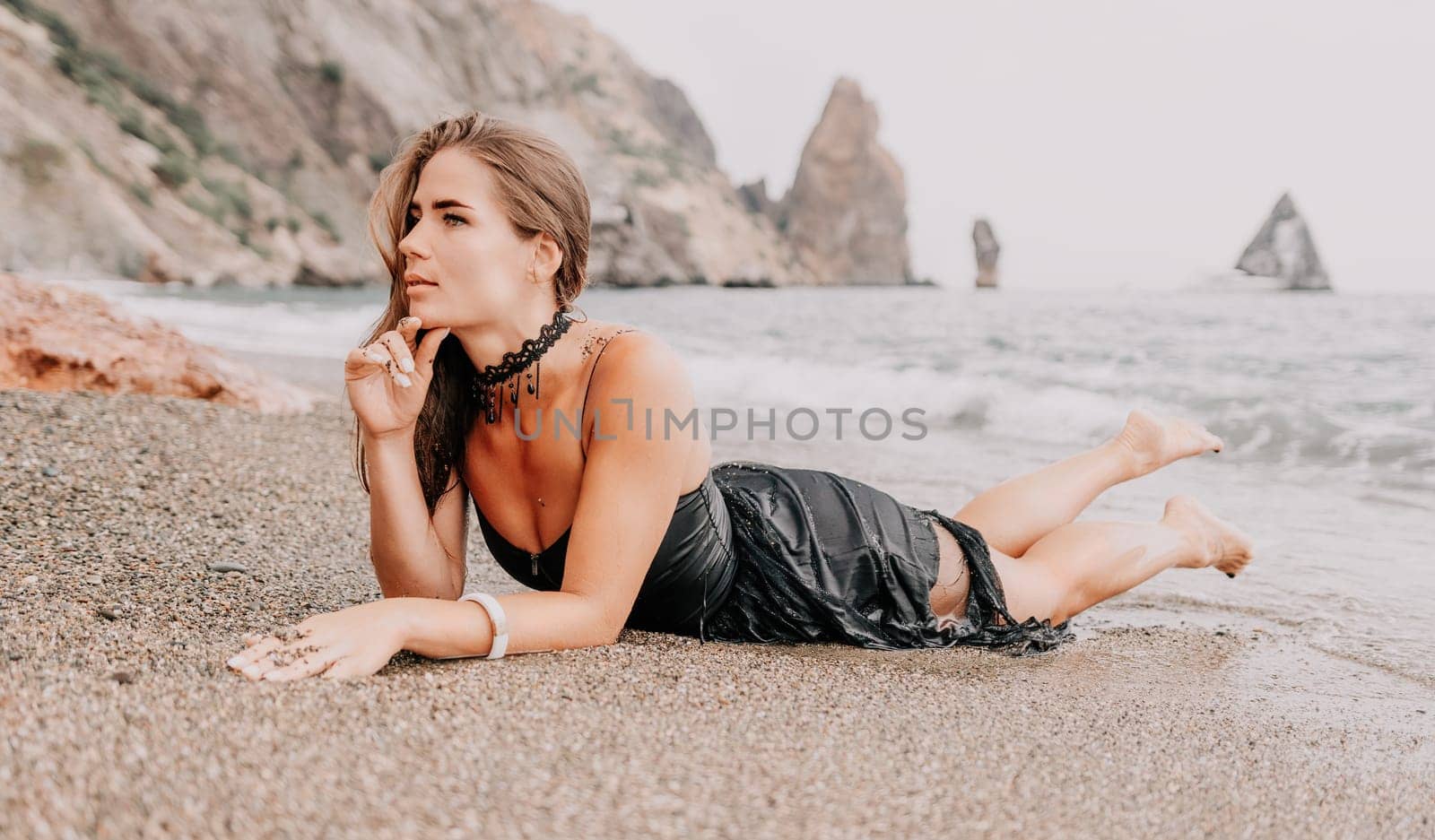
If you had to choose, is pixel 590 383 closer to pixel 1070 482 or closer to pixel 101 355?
pixel 1070 482

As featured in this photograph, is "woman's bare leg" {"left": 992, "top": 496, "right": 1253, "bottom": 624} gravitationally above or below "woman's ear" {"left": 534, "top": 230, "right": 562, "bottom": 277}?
below

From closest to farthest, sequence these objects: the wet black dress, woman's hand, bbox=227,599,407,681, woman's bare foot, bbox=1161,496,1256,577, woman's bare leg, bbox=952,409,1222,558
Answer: woman's hand, bbox=227,599,407,681
the wet black dress
woman's bare leg, bbox=952,409,1222,558
woman's bare foot, bbox=1161,496,1256,577

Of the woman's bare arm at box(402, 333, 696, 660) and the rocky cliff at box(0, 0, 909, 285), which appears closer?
the woman's bare arm at box(402, 333, 696, 660)

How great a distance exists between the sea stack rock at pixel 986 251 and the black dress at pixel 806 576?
8808 cm

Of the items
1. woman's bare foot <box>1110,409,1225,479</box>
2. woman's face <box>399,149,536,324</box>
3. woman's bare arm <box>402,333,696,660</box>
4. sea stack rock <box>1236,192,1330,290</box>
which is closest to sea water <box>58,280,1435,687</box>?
woman's bare foot <box>1110,409,1225,479</box>

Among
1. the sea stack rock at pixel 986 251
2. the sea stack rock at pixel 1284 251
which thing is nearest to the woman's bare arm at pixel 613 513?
the sea stack rock at pixel 1284 251

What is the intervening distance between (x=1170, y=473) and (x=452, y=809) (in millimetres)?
5908

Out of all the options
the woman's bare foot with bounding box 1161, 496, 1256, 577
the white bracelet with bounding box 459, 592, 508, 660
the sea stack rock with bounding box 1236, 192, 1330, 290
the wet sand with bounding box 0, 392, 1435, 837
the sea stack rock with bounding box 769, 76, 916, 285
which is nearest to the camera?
the wet sand with bounding box 0, 392, 1435, 837

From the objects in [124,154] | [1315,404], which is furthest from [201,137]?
[1315,404]

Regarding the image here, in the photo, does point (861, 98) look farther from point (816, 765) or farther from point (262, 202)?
point (816, 765)

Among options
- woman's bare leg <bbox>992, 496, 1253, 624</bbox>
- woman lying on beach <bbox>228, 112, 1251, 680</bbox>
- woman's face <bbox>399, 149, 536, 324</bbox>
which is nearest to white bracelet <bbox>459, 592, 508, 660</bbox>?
woman lying on beach <bbox>228, 112, 1251, 680</bbox>

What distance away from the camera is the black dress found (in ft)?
9.02

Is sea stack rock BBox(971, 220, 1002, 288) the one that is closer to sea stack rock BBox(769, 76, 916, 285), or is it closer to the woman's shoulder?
sea stack rock BBox(769, 76, 916, 285)

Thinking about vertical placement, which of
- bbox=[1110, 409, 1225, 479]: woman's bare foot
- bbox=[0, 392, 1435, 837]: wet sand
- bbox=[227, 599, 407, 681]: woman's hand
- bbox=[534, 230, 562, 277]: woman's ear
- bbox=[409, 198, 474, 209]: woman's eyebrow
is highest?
bbox=[409, 198, 474, 209]: woman's eyebrow
